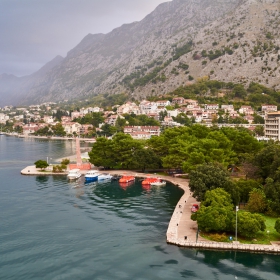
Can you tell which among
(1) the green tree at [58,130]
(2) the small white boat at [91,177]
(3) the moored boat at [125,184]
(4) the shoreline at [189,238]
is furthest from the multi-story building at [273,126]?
(1) the green tree at [58,130]

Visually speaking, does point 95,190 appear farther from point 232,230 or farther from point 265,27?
point 265,27

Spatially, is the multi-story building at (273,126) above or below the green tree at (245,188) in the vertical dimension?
above

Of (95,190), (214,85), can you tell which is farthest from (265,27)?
(95,190)

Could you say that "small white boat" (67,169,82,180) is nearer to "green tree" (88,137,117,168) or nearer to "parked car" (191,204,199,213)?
"green tree" (88,137,117,168)

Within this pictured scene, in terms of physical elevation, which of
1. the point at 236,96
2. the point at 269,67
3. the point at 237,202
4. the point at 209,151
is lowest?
the point at 237,202

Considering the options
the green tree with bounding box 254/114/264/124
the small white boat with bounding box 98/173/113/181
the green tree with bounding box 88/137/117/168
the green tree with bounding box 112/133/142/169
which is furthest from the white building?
the small white boat with bounding box 98/173/113/181

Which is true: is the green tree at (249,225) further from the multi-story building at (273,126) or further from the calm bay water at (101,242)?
the multi-story building at (273,126)
